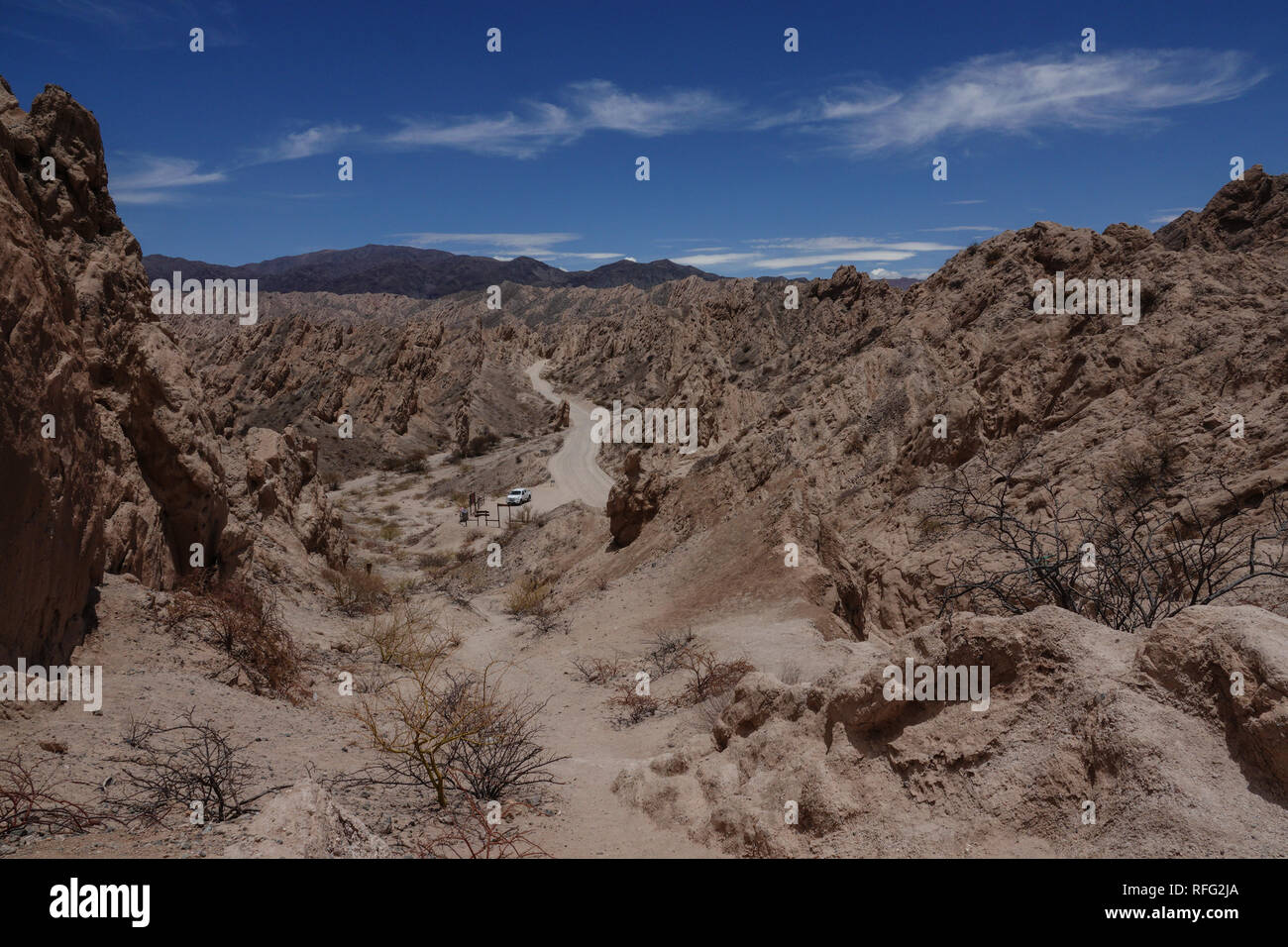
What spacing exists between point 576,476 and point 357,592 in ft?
75.3

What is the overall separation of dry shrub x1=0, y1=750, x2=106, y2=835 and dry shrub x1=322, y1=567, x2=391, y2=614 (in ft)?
30.0

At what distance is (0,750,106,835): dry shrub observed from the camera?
3697 mm

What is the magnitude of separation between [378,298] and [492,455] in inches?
6675

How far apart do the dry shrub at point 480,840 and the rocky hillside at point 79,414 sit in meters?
3.63

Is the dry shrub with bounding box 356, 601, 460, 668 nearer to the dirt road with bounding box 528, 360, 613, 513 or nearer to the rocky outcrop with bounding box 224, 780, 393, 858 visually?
the rocky outcrop with bounding box 224, 780, 393, 858

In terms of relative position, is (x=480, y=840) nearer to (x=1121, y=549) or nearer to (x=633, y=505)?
(x=1121, y=549)

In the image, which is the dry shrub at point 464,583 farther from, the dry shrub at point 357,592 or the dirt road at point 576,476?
the dirt road at point 576,476

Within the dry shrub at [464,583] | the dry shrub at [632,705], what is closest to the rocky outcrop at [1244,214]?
the dry shrub at [464,583]

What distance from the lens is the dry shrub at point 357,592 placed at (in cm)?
1359

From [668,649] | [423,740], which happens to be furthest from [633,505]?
[423,740]

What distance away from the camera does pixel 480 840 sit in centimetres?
478

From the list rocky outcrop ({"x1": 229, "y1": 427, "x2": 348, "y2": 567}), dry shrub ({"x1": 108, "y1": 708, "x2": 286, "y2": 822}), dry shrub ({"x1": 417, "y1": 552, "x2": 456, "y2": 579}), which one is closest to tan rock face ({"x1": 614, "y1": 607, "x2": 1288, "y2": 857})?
dry shrub ({"x1": 108, "y1": 708, "x2": 286, "y2": 822})

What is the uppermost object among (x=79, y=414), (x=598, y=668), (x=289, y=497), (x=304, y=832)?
(x=79, y=414)

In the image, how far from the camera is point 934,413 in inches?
535
